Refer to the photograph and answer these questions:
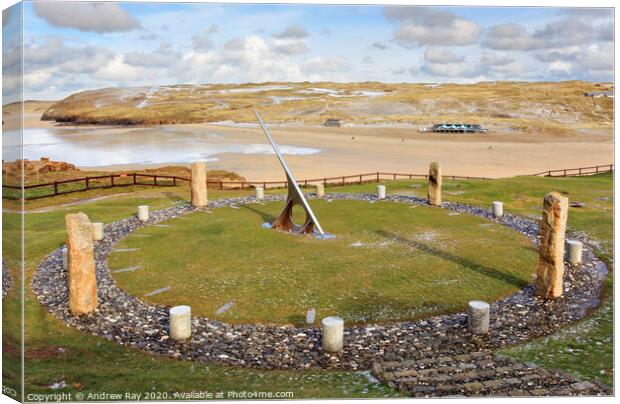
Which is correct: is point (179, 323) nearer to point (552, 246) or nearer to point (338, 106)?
point (552, 246)

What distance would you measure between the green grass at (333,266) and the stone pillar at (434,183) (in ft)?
6.00

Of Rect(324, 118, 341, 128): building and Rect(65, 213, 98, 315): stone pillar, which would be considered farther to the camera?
Rect(324, 118, 341, 128): building

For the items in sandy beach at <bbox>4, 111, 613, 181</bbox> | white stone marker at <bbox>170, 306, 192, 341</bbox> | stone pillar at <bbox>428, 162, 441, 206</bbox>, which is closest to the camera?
white stone marker at <bbox>170, 306, 192, 341</bbox>

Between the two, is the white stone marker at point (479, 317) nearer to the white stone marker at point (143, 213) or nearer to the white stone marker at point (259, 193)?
the white stone marker at point (143, 213)

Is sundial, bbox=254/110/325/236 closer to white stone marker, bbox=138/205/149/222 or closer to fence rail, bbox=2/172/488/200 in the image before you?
white stone marker, bbox=138/205/149/222

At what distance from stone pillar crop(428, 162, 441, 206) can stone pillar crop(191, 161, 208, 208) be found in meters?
9.79

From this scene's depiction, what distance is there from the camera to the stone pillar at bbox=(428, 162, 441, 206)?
23.6 meters

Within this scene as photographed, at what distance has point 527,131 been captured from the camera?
206ft

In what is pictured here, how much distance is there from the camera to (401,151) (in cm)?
5216

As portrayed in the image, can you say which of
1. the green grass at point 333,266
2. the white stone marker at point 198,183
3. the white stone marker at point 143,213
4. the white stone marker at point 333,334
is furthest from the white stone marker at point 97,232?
the white stone marker at point 333,334

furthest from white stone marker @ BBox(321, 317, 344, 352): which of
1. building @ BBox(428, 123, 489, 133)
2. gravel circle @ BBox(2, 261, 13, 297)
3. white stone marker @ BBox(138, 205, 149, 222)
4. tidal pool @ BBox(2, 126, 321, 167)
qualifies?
building @ BBox(428, 123, 489, 133)

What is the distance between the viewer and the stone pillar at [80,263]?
12750 millimetres

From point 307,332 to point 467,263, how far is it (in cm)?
660

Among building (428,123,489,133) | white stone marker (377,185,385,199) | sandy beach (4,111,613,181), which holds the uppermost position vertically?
building (428,123,489,133)
